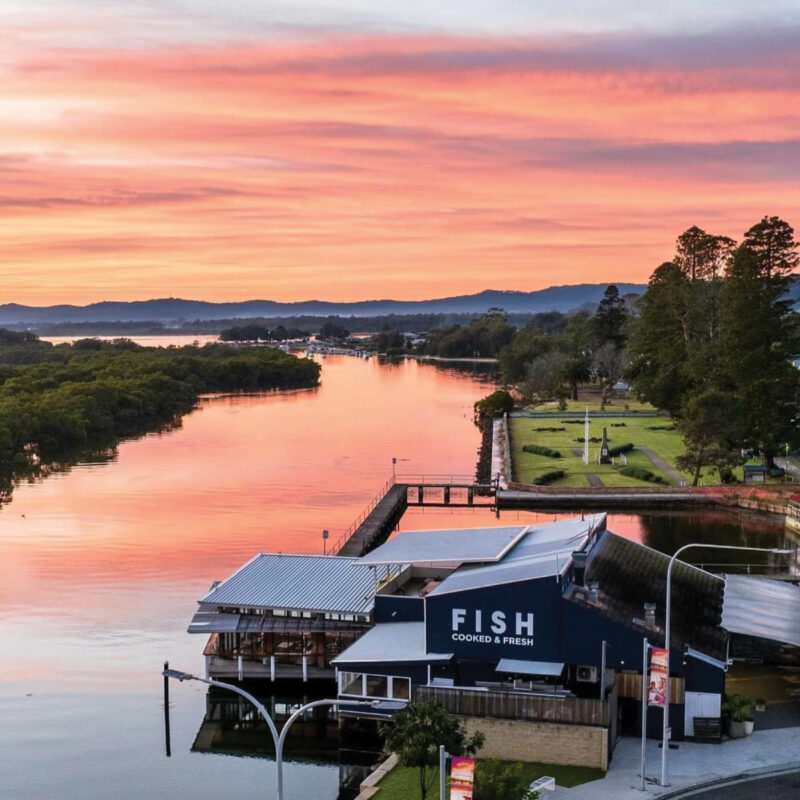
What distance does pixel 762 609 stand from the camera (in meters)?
41.4

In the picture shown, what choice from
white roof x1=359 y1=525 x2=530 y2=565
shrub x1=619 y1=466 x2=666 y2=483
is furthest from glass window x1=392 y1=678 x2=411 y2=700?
shrub x1=619 y1=466 x2=666 y2=483

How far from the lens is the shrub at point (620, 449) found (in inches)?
3625

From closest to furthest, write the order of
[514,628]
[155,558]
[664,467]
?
[514,628]
[155,558]
[664,467]

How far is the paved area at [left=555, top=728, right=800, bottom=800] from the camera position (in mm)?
28484

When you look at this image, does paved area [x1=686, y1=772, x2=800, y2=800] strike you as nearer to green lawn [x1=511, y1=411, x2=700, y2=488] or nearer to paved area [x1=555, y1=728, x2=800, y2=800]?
paved area [x1=555, y1=728, x2=800, y2=800]

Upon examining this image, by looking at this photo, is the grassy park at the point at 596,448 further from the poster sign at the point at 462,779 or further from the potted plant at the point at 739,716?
the poster sign at the point at 462,779

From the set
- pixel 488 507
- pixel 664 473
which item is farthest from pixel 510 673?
pixel 664 473

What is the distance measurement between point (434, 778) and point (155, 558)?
3245 cm

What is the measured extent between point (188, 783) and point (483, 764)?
32.8 feet

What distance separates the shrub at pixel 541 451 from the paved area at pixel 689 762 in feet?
199

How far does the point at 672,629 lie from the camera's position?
34938mm

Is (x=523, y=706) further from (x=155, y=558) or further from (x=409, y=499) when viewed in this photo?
(x=409, y=499)

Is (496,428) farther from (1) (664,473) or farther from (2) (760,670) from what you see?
(2) (760,670)

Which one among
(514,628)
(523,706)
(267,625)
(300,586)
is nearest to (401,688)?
(514,628)
